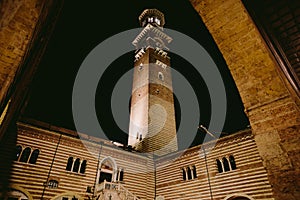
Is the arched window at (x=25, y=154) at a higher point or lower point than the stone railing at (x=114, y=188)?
higher

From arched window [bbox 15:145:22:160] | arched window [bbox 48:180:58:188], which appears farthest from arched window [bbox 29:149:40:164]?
arched window [bbox 48:180:58:188]

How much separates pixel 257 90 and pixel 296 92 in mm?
580

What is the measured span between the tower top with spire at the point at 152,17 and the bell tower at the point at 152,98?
2.05m

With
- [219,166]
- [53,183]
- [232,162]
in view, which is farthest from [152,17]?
[53,183]

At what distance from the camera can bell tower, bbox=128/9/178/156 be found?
20953 mm

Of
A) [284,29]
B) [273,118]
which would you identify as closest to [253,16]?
[284,29]

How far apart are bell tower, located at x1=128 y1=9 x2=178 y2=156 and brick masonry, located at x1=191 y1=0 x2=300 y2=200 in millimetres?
16590

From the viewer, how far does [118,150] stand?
16391 millimetres

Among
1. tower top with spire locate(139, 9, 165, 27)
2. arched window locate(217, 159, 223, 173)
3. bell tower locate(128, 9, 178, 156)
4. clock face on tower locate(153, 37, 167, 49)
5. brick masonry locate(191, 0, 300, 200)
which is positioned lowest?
brick masonry locate(191, 0, 300, 200)

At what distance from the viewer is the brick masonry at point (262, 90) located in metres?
2.81

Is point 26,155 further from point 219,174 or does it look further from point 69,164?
point 219,174

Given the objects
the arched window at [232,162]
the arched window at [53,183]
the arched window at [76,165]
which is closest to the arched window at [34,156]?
the arched window at [53,183]

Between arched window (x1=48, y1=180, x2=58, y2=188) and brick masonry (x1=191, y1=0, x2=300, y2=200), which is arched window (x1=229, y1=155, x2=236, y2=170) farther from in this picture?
arched window (x1=48, y1=180, x2=58, y2=188)

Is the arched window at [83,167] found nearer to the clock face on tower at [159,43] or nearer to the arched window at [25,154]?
the arched window at [25,154]
